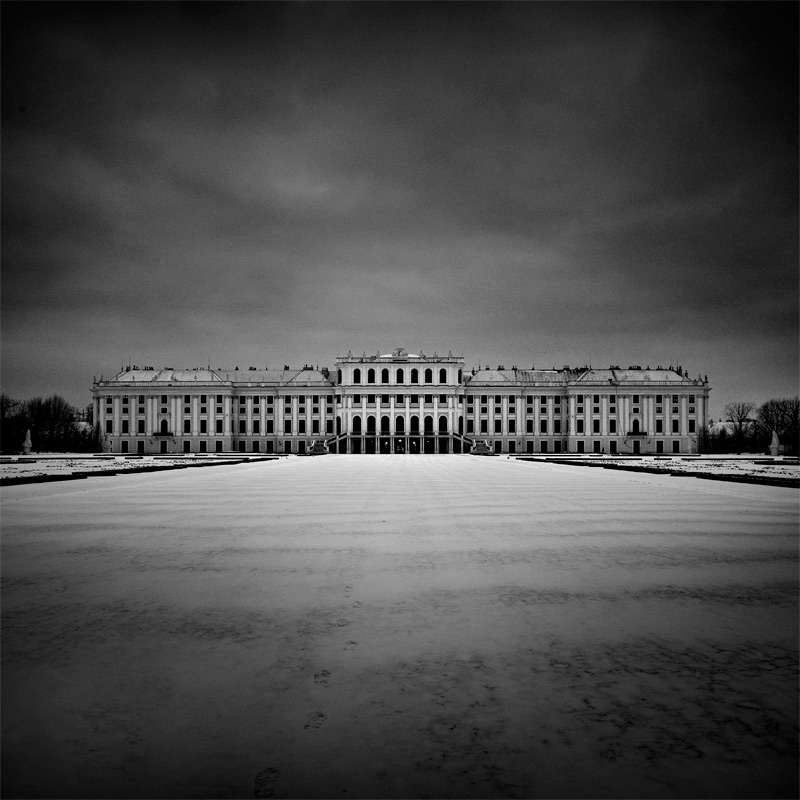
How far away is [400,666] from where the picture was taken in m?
5.76

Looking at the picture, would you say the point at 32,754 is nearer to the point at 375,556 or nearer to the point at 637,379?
the point at 375,556

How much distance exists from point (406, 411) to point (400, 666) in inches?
4215

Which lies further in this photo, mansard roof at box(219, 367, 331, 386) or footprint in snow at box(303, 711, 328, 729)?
mansard roof at box(219, 367, 331, 386)

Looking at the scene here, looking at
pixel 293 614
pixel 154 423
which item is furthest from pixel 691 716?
pixel 154 423

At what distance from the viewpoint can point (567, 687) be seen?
533 cm

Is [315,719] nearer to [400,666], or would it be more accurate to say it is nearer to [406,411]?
[400,666]

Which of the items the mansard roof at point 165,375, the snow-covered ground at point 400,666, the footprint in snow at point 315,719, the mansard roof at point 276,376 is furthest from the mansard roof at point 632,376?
the footprint in snow at point 315,719

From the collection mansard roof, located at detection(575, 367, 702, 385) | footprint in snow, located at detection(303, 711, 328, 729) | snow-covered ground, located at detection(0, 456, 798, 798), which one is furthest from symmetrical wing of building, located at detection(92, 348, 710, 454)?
footprint in snow, located at detection(303, 711, 328, 729)

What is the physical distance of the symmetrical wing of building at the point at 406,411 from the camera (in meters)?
112

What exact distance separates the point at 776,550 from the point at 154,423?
112935mm

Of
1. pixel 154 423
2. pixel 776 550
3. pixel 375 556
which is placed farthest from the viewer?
pixel 154 423

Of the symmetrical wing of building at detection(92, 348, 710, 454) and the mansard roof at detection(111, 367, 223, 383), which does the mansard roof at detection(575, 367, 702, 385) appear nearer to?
the symmetrical wing of building at detection(92, 348, 710, 454)

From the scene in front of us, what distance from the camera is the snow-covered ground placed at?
4.19 metres

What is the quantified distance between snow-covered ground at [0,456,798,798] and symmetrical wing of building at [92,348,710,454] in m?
99.1
